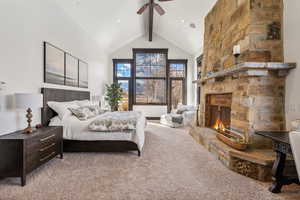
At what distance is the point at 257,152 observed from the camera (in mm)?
2557

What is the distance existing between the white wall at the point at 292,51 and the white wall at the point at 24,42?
4.21 m

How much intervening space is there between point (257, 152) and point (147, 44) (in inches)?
270

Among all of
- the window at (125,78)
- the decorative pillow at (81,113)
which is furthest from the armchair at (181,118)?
the decorative pillow at (81,113)

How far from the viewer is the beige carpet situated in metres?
1.97

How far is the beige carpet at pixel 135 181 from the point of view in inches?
77.4

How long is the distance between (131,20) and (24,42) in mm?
4381

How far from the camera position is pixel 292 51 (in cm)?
259

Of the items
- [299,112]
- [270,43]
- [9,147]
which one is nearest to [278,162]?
[299,112]

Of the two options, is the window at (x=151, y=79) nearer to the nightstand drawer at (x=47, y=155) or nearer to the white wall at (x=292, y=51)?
the nightstand drawer at (x=47, y=155)

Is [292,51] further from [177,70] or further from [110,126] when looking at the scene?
[177,70]

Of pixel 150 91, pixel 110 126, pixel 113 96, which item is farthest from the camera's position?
pixel 150 91

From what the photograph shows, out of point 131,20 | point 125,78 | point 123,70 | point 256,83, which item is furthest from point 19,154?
point 123,70

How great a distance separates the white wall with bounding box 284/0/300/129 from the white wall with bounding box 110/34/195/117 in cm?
548

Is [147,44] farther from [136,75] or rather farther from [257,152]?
[257,152]
